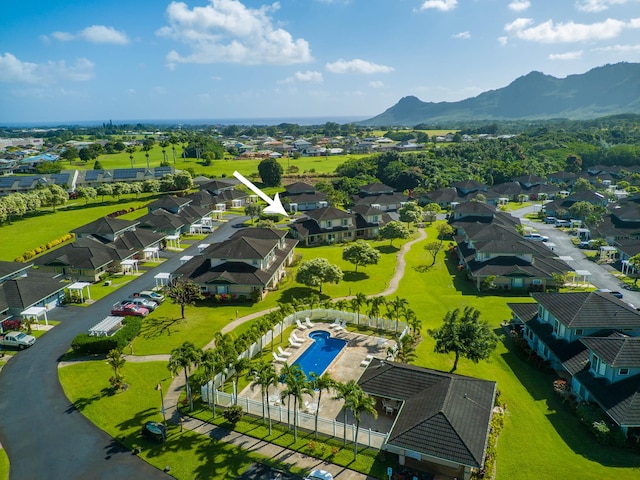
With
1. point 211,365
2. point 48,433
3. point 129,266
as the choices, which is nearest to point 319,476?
point 211,365

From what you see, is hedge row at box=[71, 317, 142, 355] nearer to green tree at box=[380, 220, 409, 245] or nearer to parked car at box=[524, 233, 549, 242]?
A: green tree at box=[380, 220, 409, 245]

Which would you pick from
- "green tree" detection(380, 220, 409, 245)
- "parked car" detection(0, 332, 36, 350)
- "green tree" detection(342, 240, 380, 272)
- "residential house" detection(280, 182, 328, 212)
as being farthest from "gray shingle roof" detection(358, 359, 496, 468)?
"residential house" detection(280, 182, 328, 212)

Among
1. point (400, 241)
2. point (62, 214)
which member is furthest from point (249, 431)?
point (62, 214)

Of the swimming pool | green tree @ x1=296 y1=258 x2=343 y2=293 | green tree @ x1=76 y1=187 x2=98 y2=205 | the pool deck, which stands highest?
green tree @ x1=76 y1=187 x2=98 y2=205

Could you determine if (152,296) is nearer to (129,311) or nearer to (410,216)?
(129,311)

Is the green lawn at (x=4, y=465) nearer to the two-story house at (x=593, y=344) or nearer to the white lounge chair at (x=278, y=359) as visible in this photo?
the white lounge chair at (x=278, y=359)

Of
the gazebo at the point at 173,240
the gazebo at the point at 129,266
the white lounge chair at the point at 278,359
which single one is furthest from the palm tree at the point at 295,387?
the gazebo at the point at 173,240
